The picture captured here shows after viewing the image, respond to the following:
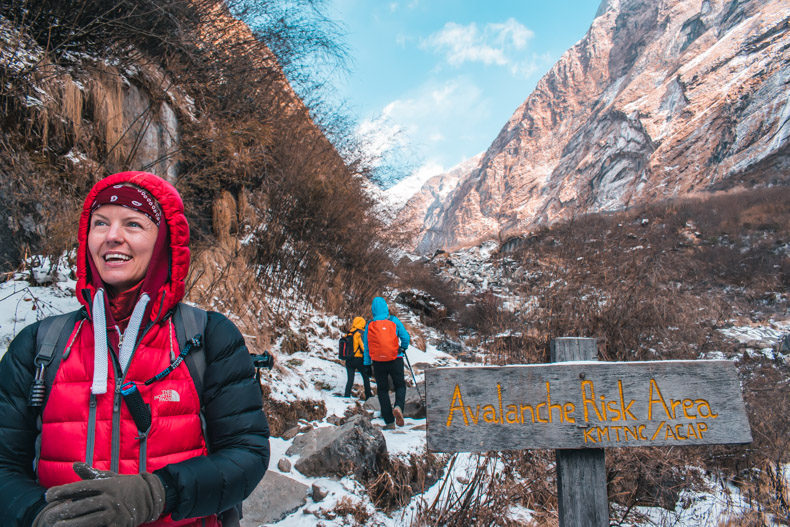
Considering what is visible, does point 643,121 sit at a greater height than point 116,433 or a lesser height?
greater

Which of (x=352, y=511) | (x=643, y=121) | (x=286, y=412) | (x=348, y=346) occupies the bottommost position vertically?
(x=352, y=511)

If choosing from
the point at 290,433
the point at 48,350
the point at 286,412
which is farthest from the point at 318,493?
the point at 48,350

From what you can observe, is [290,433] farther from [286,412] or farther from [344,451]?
[344,451]

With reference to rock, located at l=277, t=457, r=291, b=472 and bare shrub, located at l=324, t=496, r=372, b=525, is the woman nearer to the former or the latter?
bare shrub, located at l=324, t=496, r=372, b=525

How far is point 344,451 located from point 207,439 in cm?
224

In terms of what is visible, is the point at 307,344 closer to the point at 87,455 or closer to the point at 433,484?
the point at 433,484

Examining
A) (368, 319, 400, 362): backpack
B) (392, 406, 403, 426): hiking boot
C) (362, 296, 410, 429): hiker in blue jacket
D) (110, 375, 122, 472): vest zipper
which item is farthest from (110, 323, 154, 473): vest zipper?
(392, 406, 403, 426): hiking boot

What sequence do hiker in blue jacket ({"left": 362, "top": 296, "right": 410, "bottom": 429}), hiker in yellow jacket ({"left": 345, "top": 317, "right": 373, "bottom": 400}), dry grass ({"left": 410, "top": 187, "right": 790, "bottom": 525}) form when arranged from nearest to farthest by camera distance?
dry grass ({"left": 410, "top": 187, "right": 790, "bottom": 525})
hiker in blue jacket ({"left": 362, "top": 296, "right": 410, "bottom": 429})
hiker in yellow jacket ({"left": 345, "top": 317, "right": 373, "bottom": 400})

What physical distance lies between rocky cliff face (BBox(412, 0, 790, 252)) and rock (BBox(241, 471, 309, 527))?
564cm

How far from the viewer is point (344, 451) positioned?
10.0 feet

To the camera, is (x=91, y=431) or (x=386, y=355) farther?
(x=386, y=355)

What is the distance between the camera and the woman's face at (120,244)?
1061 millimetres

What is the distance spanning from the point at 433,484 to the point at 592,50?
285 feet

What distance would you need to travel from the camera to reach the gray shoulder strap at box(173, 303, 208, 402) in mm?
1039
